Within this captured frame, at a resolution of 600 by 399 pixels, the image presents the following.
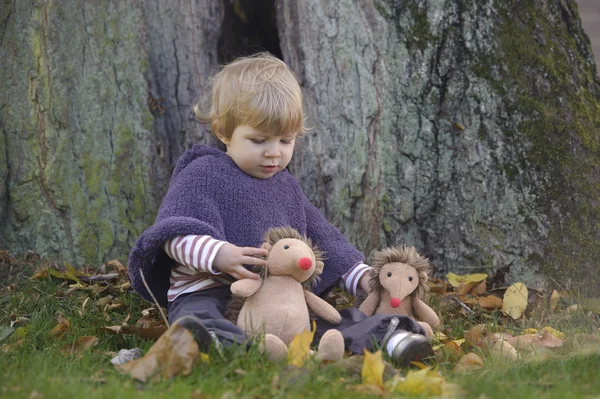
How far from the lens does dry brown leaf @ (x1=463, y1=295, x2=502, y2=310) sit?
3930 millimetres

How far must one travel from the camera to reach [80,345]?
3115mm

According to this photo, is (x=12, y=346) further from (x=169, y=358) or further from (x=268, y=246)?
(x=268, y=246)

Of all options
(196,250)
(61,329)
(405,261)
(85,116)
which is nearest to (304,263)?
(196,250)

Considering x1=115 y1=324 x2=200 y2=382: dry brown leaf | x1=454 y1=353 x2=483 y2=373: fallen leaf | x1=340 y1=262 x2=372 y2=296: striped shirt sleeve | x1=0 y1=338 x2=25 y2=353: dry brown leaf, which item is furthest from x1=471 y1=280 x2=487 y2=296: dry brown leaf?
x1=0 y1=338 x2=25 y2=353: dry brown leaf

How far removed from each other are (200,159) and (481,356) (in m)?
1.54

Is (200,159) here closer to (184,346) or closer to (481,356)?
(184,346)

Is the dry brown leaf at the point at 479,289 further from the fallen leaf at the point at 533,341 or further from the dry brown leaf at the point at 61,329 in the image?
the dry brown leaf at the point at 61,329

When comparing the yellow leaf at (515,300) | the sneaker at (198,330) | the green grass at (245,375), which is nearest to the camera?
the green grass at (245,375)

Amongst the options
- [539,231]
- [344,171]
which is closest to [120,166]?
[344,171]

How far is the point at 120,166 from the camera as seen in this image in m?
4.35

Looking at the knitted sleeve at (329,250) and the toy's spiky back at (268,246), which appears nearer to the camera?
the toy's spiky back at (268,246)

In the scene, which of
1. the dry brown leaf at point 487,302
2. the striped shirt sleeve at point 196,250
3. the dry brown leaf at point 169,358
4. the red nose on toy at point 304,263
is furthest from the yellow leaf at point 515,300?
the dry brown leaf at point 169,358

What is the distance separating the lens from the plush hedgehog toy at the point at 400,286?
10.8 feet

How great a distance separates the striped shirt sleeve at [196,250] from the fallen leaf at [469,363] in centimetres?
105
